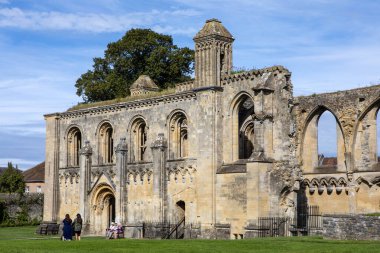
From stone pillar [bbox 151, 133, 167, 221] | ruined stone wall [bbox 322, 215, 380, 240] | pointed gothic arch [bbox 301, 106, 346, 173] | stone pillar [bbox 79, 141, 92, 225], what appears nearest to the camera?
ruined stone wall [bbox 322, 215, 380, 240]

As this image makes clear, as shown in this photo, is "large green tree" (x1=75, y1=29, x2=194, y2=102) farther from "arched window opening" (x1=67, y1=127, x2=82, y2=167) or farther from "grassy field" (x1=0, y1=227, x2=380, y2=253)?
"grassy field" (x1=0, y1=227, x2=380, y2=253)

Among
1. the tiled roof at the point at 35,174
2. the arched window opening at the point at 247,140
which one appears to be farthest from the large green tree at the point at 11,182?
the arched window opening at the point at 247,140

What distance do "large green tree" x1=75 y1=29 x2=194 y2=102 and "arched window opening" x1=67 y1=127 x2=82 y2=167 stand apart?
1079 cm

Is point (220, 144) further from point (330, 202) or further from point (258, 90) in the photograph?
point (330, 202)

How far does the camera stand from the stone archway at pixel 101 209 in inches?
1834

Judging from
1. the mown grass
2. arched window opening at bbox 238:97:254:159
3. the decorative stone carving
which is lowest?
the decorative stone carving

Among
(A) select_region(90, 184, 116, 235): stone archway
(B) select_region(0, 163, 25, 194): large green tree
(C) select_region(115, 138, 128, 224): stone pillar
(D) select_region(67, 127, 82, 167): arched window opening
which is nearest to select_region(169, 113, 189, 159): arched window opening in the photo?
(C) select_region(115, 138, 128, 224): stone pillar

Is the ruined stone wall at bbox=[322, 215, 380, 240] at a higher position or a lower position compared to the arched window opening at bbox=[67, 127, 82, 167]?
lower

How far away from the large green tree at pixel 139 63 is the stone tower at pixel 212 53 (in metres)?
19.3

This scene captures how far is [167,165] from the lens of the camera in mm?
42094

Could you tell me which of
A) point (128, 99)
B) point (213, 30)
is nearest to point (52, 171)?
point (128, 99)

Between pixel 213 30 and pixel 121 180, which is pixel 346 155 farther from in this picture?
pixel 121 180

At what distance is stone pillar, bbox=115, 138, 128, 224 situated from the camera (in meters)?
44.1

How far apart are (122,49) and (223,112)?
2306cm
